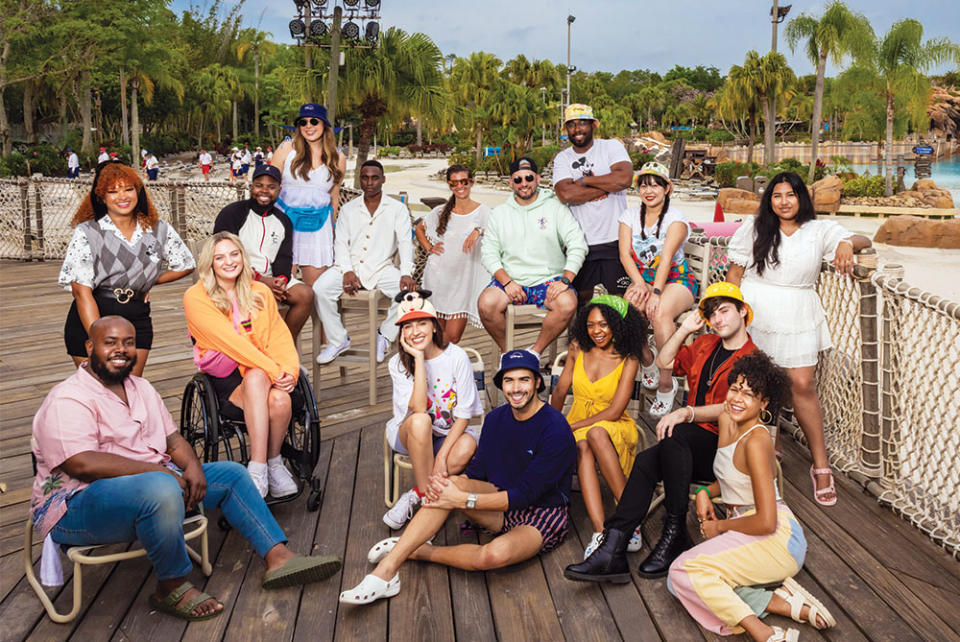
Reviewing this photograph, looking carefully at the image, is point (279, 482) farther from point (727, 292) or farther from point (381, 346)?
point (727, 292)

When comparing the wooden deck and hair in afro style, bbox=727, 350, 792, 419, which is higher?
hair in afro style, bbox=727, 350, 792, 419

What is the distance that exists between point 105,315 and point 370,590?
6.35 feet

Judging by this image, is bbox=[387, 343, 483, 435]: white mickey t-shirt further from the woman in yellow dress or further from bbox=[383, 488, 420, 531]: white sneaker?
the woman in yellow dress

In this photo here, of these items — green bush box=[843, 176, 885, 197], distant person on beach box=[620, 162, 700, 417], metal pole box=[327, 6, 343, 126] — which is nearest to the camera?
distant person on beach box=[620, 162, 700, 417]

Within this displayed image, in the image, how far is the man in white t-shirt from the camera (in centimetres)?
495

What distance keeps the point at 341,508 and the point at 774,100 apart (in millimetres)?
40934

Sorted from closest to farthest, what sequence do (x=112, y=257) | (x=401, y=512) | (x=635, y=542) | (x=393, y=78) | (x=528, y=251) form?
(x=635, y=542)
(x=401, y=512)
(x=112, y=257)
(x=528, y=251)
(x=393, y=78)

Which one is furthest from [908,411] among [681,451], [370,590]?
[370,590]

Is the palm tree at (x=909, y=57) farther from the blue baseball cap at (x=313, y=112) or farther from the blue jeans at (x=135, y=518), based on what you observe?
the blue jeans at (x=135, y=518)

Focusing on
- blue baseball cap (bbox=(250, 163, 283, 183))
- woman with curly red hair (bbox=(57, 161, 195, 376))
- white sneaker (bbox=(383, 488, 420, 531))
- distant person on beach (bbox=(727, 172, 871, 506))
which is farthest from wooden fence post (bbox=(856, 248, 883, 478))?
woman with curly red hair (bbox=(57, 161, 195, 376))

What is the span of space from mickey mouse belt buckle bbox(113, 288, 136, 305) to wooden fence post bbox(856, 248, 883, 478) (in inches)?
135

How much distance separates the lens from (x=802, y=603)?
9.18ft

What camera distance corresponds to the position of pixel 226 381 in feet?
12.2

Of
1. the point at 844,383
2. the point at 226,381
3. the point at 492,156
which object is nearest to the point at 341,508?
the point at 226,381
